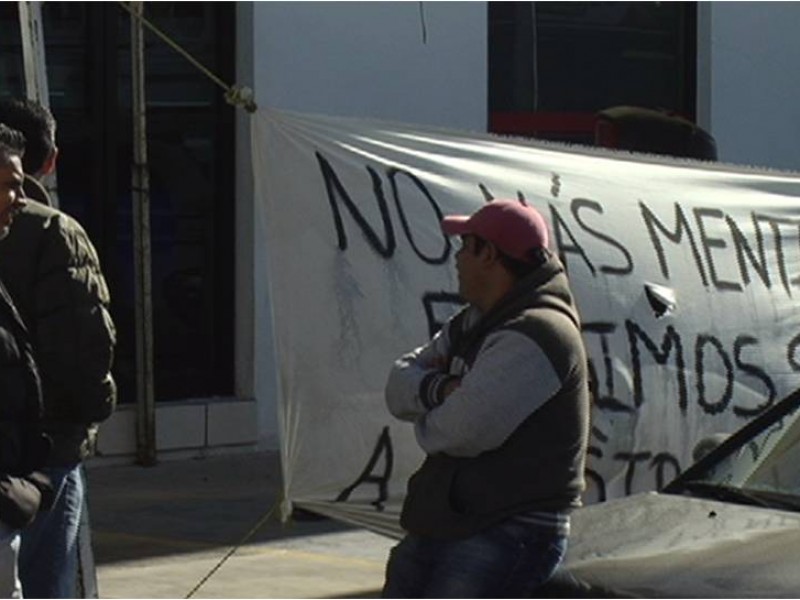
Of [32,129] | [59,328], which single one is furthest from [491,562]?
[32,129]

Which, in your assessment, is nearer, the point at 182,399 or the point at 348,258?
the point at 348,258

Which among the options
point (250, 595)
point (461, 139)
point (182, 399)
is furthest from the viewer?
point (182, 399)

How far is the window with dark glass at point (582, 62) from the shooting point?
14461 mm

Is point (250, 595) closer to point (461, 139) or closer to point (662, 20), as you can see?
point (461, 139)

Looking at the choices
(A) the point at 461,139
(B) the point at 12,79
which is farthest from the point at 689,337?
(B) the point at 12,79

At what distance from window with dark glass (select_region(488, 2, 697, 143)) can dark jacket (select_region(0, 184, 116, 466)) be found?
28.0 ft

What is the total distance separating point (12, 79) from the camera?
39.3 feet

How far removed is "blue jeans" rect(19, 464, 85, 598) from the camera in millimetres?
5902

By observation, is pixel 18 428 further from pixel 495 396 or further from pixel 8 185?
pixel 495 396

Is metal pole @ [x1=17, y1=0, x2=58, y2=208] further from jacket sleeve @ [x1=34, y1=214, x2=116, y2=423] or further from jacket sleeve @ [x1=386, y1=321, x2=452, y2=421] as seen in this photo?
jacket sleeve @ [x1=386, y1=321, x2=452, y2=421]

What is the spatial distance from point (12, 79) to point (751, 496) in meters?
6.98

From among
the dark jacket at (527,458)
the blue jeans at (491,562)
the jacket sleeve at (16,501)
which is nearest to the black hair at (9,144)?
the jacket sleeve at (16,501)

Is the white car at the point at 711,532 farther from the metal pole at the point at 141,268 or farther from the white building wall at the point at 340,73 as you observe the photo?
the white building wall at the point at 340,73

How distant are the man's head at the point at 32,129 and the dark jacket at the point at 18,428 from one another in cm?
124
